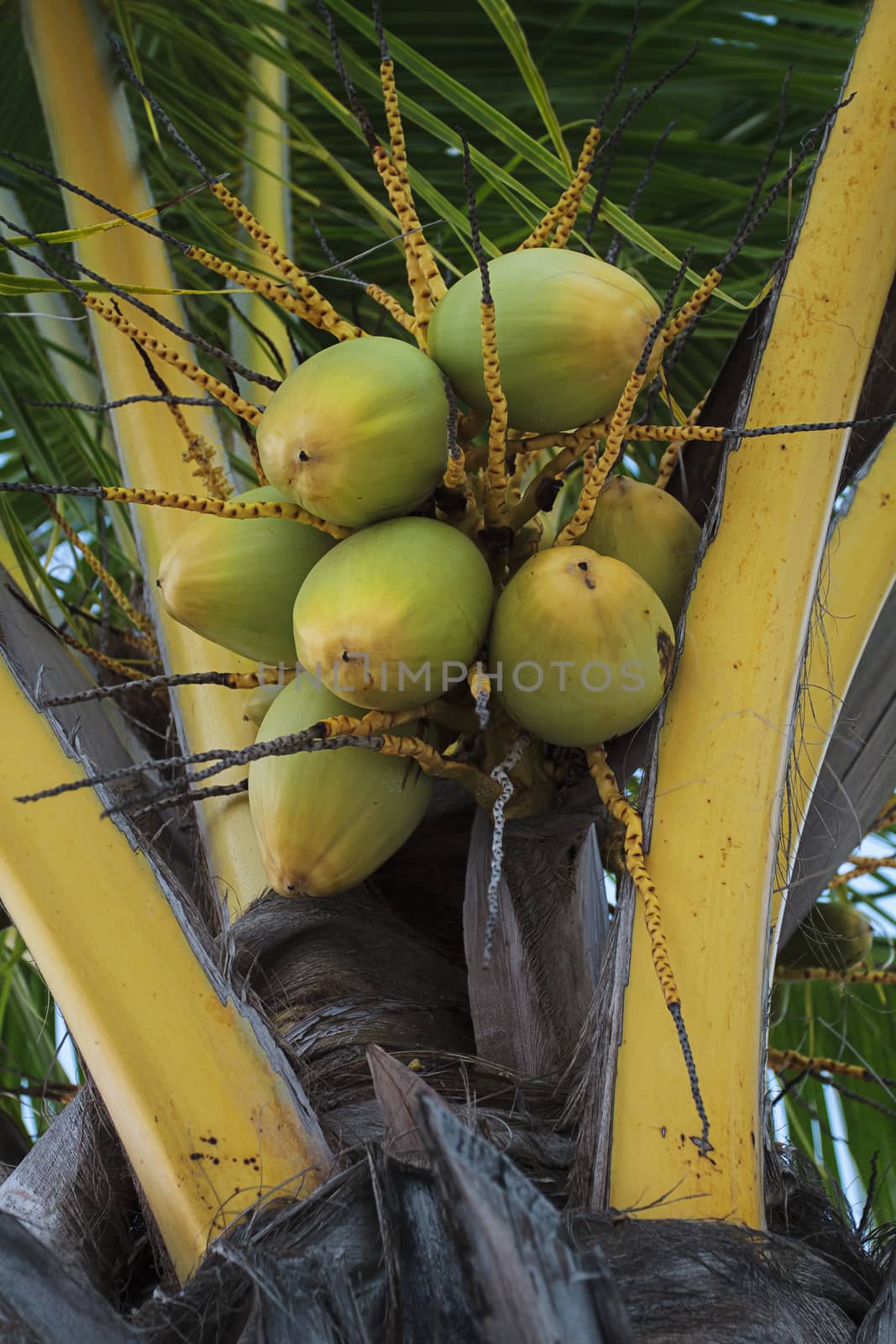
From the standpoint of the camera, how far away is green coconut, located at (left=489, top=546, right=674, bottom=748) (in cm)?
93

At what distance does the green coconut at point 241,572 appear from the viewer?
104 centimetres

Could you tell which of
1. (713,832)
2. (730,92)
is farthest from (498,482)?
(730,92)

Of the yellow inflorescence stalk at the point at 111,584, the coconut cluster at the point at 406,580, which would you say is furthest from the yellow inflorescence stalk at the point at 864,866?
the yellow inflorescence stalk at the point at 111,584

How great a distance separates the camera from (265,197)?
1.80 meters

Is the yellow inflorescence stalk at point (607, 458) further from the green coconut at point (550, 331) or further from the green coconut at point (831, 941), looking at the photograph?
the green coconut at point (831, 941)

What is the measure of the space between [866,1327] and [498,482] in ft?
2.21

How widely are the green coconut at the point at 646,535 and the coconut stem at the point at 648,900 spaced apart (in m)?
0.19

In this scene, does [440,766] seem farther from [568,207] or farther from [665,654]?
[568,207]

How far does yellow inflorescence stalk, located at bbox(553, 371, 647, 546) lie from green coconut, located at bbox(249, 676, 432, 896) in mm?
232

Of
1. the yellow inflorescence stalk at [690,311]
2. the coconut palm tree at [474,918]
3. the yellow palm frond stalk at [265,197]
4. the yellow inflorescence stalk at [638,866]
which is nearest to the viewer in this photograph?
the coconut palm tree at [474,918]

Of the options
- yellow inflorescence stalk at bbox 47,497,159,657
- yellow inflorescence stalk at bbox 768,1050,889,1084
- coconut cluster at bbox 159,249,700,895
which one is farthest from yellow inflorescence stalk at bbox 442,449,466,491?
yellow inflorescence stalk at bbox 768,1050,889,1084

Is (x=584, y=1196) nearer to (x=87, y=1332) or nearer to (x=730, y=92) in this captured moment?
(x=87, y=1332)

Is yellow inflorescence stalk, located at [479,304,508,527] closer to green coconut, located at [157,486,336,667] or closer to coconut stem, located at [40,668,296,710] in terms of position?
green coconut, located at [157,486,336,667]

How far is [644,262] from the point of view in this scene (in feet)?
6.41
